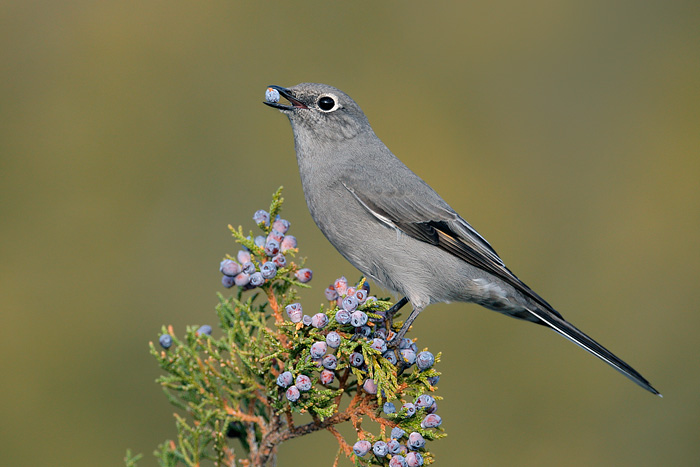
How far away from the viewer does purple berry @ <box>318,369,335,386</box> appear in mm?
2520

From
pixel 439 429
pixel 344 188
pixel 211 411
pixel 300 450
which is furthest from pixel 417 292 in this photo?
pixel 300 450

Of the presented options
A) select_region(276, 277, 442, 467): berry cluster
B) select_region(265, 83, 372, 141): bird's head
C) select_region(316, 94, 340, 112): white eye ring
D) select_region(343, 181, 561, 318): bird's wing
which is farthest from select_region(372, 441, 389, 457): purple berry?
select_region(316, 94, 340, 112): white eye ring

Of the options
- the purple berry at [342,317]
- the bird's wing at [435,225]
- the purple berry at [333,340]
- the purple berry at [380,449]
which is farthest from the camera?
the bird's wing at [435,225]

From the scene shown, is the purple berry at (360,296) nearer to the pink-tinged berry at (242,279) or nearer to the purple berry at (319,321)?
the purple berry at (319,321)

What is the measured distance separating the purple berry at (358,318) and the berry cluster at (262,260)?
341 millimetres

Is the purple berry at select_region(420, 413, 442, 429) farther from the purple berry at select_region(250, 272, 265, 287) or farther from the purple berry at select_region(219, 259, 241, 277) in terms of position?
the purple berry at select_region(219, 259, 241, 277)

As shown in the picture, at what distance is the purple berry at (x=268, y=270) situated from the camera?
2660 millimetres

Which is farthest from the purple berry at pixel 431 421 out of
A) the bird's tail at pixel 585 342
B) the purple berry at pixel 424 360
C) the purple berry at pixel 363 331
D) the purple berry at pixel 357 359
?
the bird's tail at pixel 585 342

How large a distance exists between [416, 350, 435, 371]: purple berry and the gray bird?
1.97ft

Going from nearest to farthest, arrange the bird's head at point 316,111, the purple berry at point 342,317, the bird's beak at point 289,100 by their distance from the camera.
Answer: the purple berry at point 342,317, the bird's beak at point 289,100, the bird's head at point 316,111

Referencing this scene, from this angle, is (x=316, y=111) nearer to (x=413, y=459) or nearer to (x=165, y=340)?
(x=165, y=340)

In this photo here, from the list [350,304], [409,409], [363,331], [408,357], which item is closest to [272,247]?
[350,304]

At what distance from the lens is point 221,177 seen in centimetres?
557

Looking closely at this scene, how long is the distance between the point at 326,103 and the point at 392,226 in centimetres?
91
